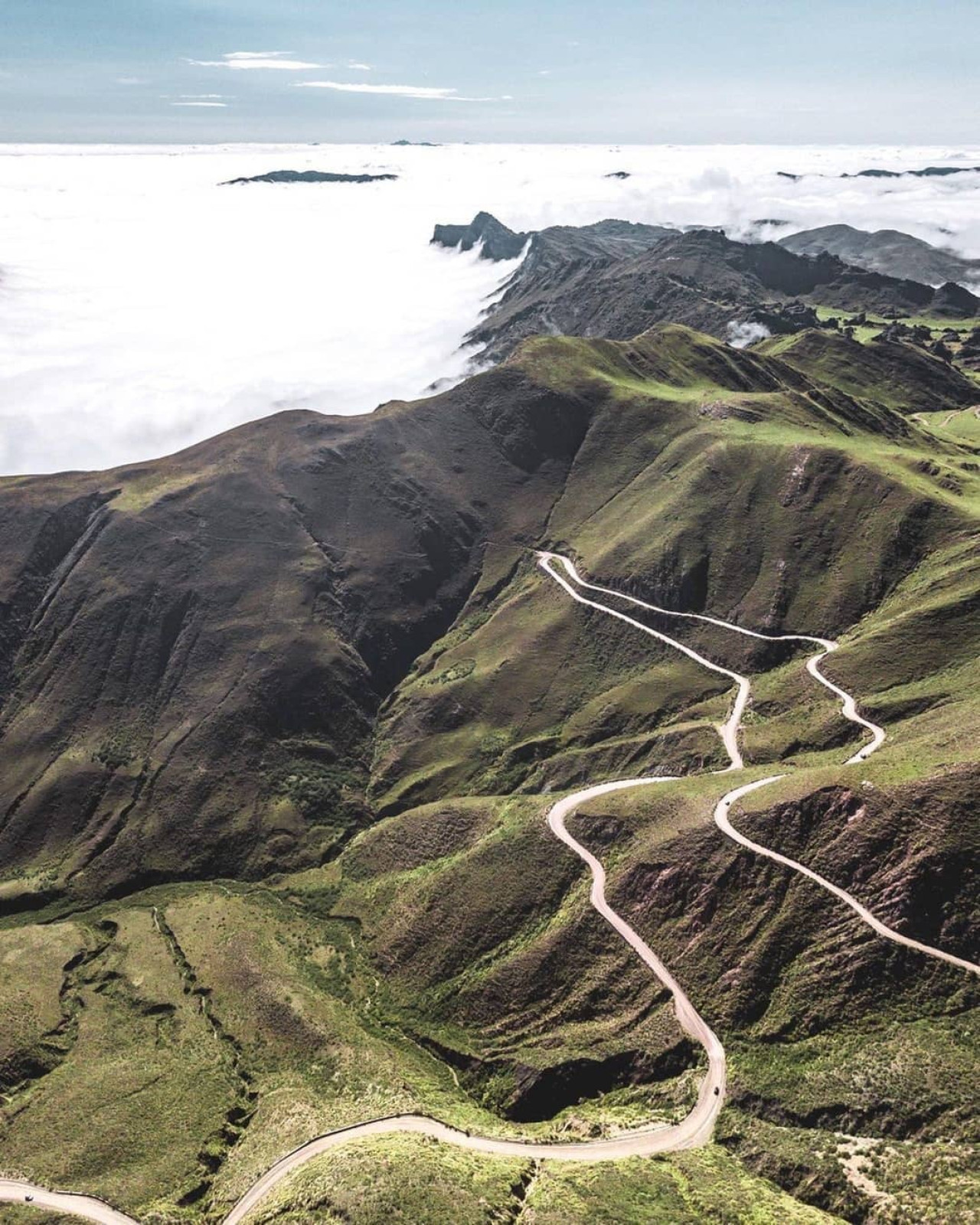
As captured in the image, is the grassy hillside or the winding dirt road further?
the winding dirt road

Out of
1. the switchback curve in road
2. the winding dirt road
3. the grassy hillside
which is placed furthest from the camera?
the switchback curve in road

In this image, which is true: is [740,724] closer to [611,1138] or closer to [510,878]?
[510,878]

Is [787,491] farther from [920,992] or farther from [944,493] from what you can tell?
[920,992]

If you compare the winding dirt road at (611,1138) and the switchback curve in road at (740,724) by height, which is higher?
the switchback curve in road at (740,724)

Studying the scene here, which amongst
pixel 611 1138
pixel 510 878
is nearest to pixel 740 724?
pixel 510 878

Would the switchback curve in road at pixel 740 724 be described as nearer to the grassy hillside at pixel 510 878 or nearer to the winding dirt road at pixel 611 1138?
the winding dirt road at pixel 611 1138

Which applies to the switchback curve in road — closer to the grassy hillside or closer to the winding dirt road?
the winding dirt road

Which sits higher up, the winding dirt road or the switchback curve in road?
the switchback curve in road

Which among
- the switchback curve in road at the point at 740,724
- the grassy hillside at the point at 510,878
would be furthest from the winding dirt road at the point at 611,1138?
the grassy hillside at the point at 510,878

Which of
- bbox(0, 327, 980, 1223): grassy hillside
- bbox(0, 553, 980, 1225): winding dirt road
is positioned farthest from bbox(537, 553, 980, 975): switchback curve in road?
bbox(0, 327, 980, 1223): grassy hillside

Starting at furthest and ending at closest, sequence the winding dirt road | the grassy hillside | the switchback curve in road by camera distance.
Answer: the switchback curve in road, the winding dirt road, the grassy hillside
